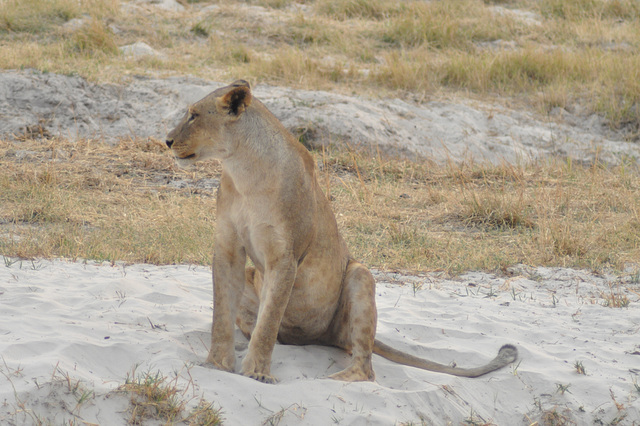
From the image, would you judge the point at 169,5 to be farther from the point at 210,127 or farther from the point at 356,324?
the point at 356,324

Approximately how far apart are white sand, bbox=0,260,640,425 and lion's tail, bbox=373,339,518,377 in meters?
0.06

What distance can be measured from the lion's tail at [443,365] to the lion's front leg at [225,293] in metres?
0.92

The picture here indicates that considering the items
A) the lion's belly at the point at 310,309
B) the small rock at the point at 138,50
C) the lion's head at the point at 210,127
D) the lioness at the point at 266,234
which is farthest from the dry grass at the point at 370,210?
the small rock at the point at 138,50

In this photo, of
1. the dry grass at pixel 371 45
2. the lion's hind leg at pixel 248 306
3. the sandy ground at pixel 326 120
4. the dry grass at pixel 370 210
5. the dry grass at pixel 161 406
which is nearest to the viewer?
the dry grass at pixel 161 406

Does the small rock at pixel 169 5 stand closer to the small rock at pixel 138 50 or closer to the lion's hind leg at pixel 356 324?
the small rock at pixel 138 50

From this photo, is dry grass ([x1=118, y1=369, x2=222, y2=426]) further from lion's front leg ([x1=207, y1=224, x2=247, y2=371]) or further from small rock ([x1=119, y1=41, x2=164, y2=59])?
small rock ([x1=119, y1=41, x2=164, y2=59])

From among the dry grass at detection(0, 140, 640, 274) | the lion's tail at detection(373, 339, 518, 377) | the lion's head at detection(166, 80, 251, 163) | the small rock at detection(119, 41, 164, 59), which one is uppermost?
the lion's head at detection(166, 80, 251, 163)

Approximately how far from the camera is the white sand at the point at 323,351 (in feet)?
10.7

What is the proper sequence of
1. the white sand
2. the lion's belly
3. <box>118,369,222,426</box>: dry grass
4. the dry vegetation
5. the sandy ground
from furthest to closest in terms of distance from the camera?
1. the sandy ground
2. the dry vegetation
3. the lion's belly
4. the white sand
5. <box>118,369,222,426</box>: dry grass

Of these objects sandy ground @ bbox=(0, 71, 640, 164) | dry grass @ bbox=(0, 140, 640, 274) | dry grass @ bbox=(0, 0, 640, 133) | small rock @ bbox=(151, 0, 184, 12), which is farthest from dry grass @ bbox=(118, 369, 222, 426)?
small rock @ bbox=(151, 0, 184, 12)

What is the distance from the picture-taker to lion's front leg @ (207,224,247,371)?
376cm

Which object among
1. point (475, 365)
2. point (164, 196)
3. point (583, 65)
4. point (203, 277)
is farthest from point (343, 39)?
point (475, 365)

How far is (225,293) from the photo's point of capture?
3801 mm

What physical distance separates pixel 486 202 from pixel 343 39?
7.05 meters
